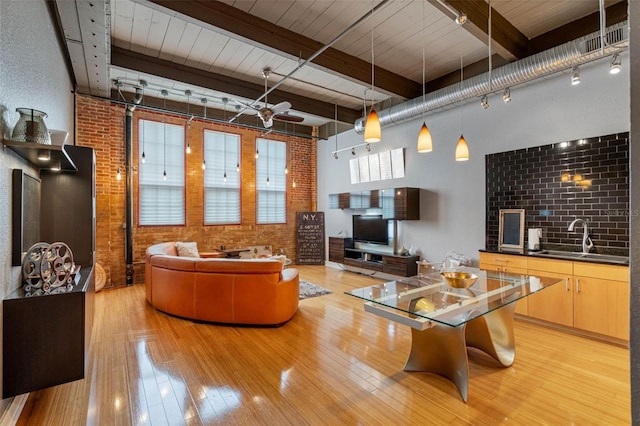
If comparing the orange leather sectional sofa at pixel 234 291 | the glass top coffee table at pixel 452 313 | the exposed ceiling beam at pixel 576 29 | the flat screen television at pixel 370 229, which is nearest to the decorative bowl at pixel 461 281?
the glass top coffee table at pixel 452 313

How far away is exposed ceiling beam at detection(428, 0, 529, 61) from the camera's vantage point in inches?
135

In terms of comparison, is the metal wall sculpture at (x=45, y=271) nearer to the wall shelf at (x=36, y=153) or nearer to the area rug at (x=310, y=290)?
the wall shelf at (x=36, y=153)

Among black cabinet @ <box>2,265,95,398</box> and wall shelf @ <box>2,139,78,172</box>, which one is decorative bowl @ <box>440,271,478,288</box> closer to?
black cabinet @ <box>2,265,95,398</box>

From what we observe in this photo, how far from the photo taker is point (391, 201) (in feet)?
21.7

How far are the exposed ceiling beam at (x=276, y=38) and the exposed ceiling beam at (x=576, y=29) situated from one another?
2.10 meters

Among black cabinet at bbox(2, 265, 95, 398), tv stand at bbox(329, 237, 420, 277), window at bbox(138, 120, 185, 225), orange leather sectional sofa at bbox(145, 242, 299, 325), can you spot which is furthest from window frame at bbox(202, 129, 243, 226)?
black cabinet at bbox(2, 265, 95, 398)

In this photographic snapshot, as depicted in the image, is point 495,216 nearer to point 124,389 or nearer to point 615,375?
point 615,375

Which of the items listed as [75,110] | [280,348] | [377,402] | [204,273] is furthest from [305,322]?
[75,110]

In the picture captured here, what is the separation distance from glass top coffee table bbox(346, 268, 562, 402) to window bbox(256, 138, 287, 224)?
5775 millimetres

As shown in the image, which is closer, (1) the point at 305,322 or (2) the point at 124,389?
(2) the point at 124,389

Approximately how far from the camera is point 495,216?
5180mm

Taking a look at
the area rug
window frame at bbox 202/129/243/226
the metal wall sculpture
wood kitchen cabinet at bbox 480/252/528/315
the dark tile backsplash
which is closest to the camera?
the metal wall sculpture

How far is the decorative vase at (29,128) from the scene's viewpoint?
7.30 ft

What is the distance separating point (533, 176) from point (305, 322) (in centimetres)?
387
